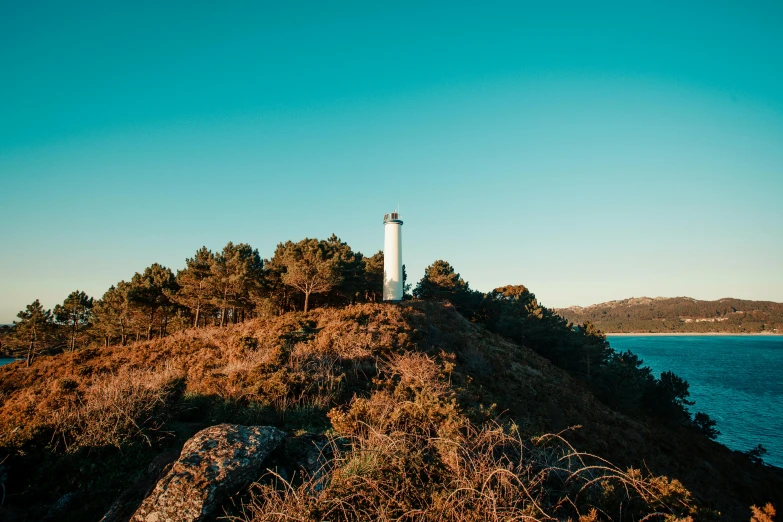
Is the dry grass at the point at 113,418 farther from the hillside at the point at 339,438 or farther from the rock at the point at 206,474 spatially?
the rock at the point at 206,474

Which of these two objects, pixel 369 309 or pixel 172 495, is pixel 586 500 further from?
pixel 369 309

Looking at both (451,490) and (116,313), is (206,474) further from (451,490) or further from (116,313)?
(116,313)

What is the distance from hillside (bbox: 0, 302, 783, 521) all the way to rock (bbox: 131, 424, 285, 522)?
0.29 metres

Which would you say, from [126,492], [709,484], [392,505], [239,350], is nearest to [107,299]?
[239,350]

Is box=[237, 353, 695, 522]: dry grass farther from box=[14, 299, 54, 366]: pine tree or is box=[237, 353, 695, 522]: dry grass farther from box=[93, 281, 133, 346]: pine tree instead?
box=[14, 299, 54, 366]: pine tree

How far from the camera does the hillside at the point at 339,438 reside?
4020mm

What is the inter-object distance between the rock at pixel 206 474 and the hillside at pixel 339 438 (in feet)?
0.95

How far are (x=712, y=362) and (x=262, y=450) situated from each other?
93.3m

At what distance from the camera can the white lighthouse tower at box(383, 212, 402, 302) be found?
33.9 metres

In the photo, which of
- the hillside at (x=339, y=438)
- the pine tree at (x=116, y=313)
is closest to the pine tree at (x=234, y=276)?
the pine tree at (x=116, y=313)

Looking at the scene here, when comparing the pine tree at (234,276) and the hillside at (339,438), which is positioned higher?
the pine tree at (234,276)

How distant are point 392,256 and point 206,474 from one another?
30725 mm

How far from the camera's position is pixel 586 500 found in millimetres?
4250

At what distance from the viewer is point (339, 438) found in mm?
5805
